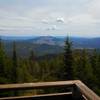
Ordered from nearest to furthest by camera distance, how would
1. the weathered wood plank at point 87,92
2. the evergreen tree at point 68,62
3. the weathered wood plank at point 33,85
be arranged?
1. the weathered wood plank at point 87,92
2. the weathered wood plank at point 33,85
3. the evergreen tree at point 68,62

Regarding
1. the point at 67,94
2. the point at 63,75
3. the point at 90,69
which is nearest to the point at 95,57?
the point at 90,69

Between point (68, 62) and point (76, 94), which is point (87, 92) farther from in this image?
point (68, 62)

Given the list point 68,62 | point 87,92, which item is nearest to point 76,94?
point 87,92

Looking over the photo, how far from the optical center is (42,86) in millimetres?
3158

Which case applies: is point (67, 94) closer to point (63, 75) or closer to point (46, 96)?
point (46, 96)

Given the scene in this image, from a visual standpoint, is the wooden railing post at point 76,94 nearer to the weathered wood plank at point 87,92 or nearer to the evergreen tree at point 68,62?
the weathered wood plank at point 87,92

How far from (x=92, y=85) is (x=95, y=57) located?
19.5 feet

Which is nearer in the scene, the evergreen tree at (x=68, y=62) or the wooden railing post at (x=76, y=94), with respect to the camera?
the wooden railing post at (x=76, y=94)

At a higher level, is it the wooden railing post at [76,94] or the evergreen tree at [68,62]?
the wooden railing post at [76,94]

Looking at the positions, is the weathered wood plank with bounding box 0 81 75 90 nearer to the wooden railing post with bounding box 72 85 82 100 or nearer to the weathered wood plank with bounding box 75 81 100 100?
the wooden railing post with bounding box 72 85 82 100

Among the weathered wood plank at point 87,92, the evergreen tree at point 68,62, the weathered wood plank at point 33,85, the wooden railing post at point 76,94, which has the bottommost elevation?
the evergreen tree at point 68,62

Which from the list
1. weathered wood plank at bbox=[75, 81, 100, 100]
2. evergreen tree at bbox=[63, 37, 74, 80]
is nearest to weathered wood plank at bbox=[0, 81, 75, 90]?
weathered wood plank at bbox=[75, 81, 100, 100]

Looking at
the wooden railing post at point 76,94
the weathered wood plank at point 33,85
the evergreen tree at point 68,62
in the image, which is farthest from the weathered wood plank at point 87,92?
the evergreen tree at point 68,62

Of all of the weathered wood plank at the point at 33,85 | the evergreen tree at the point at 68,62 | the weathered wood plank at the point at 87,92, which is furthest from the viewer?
the evergreen tree at the point at 68,62
